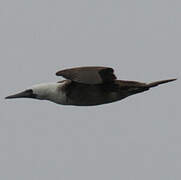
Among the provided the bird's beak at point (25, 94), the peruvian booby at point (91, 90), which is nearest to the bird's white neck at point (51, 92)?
the peruvian booby at point (91, 90)

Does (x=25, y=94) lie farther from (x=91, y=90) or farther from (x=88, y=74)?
(x=88, y=74)

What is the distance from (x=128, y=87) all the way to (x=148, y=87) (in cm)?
48

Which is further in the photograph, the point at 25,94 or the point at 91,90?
the point at 25,94

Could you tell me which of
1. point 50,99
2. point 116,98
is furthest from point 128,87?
point 50,99

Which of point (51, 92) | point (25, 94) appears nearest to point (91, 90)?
point (51, 92)

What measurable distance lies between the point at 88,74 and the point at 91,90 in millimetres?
1074

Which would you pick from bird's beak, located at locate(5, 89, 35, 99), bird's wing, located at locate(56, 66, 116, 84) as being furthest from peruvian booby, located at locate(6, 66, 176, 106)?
bird's beak, located at locate(5, 89, 35, 99)

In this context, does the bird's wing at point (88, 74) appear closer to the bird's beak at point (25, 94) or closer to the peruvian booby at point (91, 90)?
the peruvian booby at point (91, 90)

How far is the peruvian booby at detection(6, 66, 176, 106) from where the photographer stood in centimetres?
2005

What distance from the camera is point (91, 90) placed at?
2027 centimetres

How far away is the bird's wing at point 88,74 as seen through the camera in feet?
62.4

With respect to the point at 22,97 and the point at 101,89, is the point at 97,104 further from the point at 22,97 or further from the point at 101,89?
the point at 22,97

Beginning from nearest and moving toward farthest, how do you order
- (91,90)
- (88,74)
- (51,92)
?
(88,74), (91,90), (51,92)

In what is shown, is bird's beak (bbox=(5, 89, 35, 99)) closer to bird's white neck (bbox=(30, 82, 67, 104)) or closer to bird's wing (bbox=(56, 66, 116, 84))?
bird's white neck (bbox=(30, 82, 67, 104))
